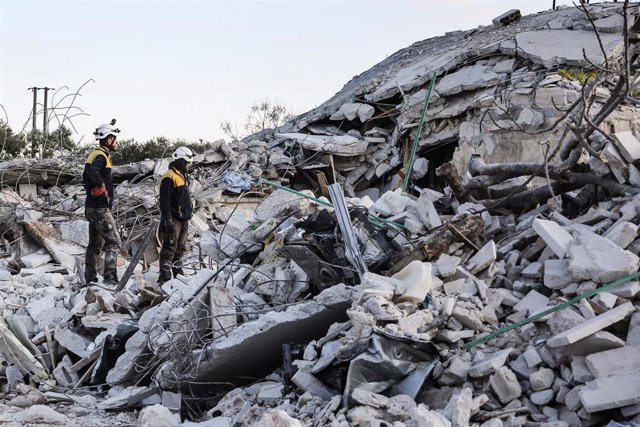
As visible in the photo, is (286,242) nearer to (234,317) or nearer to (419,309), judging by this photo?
(234,317)

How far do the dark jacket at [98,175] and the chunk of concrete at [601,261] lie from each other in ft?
16.4

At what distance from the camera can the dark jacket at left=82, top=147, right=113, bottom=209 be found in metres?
8.20

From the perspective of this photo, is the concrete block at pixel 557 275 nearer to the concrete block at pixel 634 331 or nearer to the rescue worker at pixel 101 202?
the concrete block at pixel 634 331

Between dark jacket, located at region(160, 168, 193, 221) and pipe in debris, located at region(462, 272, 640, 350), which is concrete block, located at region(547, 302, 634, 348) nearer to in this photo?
pipe in debris, located at region(462, 272, 640, 350)

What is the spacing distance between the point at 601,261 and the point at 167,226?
482 cm

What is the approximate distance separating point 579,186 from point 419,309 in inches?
83.1

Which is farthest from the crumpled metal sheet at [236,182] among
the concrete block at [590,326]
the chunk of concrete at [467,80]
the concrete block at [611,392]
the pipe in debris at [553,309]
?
the concrete block at [611,392]

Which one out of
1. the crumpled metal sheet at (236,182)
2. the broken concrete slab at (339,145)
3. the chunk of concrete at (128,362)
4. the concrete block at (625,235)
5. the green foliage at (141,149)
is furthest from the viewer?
the green foliage at (141,149)

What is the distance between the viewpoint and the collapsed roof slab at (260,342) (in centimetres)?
525

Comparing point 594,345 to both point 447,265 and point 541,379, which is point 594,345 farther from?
point 447,265

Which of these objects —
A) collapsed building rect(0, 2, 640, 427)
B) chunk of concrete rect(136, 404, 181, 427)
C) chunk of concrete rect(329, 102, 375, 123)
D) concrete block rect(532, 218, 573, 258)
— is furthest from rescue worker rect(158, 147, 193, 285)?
chunk of concrete rect(329, 102, 375, 123)

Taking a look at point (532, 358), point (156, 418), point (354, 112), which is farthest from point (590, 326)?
point (354, 112)

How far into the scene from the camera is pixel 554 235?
5.27 m

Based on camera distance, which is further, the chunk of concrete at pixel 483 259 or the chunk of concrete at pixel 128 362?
the chunk of concrete at pixel 128 362
